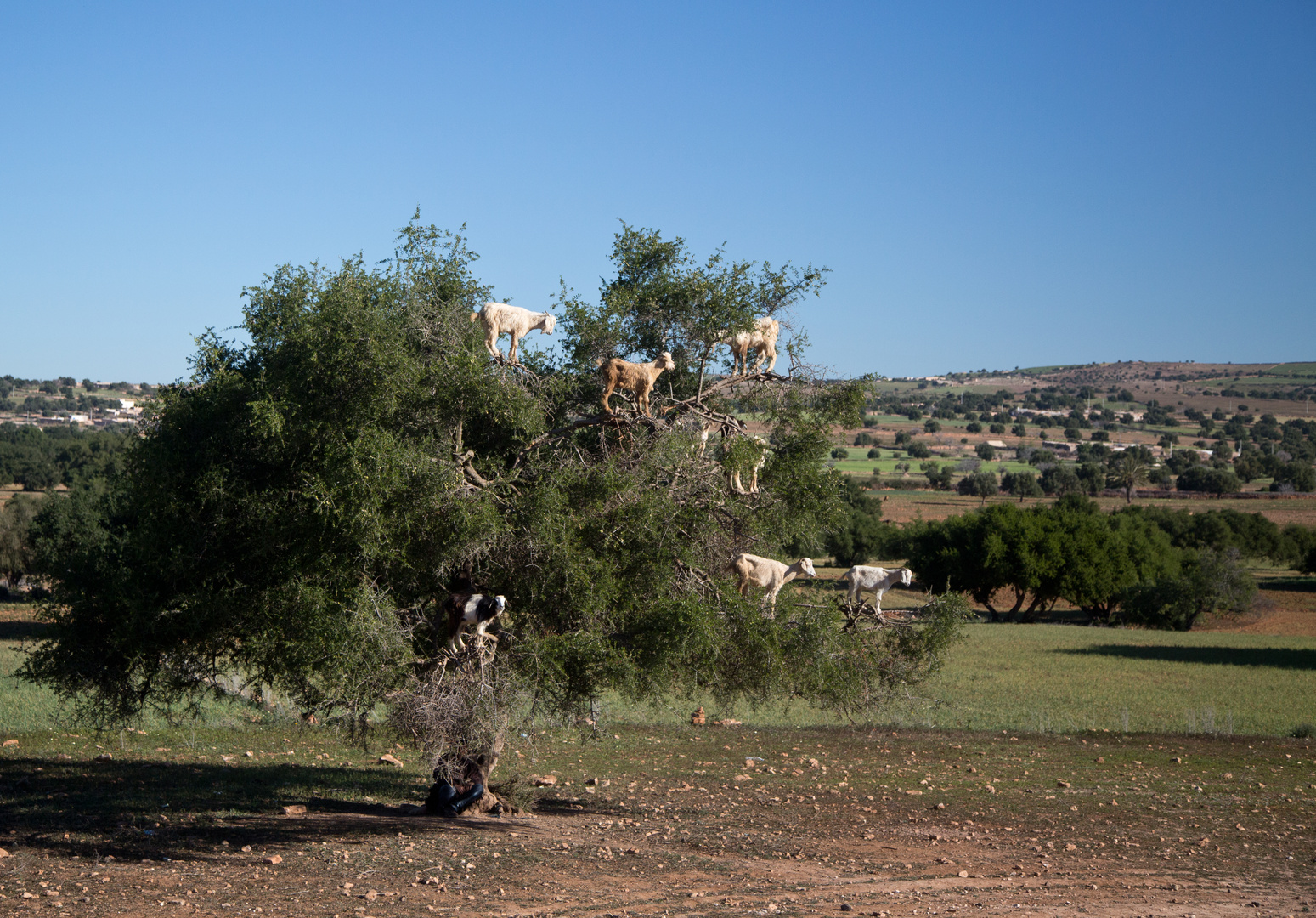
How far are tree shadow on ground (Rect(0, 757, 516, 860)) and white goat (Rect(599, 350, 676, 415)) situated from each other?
563cm

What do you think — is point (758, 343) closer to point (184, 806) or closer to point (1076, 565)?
point (184, 806)

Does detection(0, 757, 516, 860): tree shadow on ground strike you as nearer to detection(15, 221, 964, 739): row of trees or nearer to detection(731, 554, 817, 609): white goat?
detection(15, 221, 964, 739): row of trees

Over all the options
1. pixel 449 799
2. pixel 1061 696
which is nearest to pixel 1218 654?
pixel 1061 696

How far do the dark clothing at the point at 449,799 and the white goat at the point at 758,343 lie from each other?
6.36 metres

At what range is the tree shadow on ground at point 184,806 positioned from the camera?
39.1 ft

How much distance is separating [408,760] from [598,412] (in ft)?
30.8

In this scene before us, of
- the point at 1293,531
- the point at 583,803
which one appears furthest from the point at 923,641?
the point at 1293,531

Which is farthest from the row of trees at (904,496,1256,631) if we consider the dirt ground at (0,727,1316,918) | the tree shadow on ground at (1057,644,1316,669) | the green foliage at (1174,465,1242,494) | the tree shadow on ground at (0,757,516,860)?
the green foliage at (1174,465,1242,494)

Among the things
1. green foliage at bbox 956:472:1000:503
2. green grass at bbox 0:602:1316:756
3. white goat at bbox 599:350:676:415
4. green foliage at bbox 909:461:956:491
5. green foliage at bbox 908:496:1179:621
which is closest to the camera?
white goat at bbox 599:350:676:415

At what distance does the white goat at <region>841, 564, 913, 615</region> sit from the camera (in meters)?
12.9

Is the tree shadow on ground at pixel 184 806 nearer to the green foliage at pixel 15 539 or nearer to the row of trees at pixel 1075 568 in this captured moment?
the green foliage at pixel 15 539

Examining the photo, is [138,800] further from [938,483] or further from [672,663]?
[938,483]

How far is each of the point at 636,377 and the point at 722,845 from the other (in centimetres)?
580

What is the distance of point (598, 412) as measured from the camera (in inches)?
490
